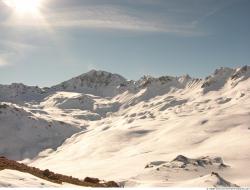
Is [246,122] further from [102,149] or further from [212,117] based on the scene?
[102,149]

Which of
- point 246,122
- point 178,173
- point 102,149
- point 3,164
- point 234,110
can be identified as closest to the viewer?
point 3,164

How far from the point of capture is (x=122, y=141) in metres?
193

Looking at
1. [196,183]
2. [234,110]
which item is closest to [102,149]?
[234,110]

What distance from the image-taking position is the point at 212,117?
192125mm

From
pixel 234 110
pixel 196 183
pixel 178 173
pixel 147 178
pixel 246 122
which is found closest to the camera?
pixel 196 183

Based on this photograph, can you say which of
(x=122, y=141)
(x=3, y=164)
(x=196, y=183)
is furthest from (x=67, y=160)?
(x=3, y=164)

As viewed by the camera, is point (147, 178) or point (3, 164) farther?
point (147, 178)

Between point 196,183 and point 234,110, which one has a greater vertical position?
point 234,110

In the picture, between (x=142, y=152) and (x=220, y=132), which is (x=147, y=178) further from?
(x=220, y=132)

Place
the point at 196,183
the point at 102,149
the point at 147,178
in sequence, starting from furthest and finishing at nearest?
the point at 102,149 → the point at 147,178 → the point at 196,183

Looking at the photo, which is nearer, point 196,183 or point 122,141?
point 196,183

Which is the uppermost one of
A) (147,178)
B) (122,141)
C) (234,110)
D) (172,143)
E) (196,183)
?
(234,110)

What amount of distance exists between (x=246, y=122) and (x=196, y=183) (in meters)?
113

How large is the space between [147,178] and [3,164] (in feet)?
172
